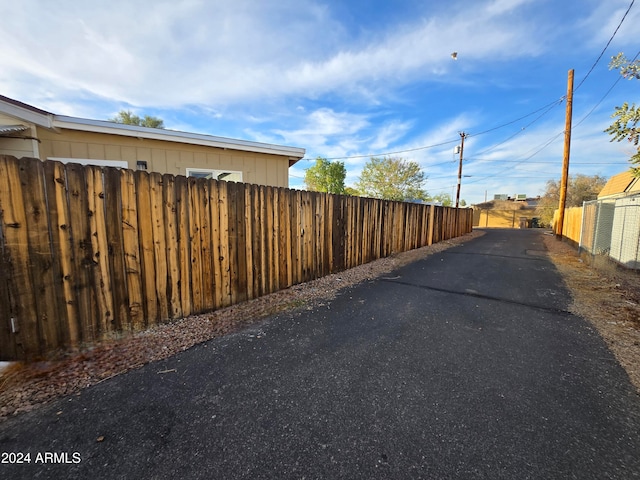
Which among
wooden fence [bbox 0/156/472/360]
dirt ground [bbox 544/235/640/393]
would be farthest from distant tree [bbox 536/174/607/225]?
wooden fence [bbox 0/156/472/360]

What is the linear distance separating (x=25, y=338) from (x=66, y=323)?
26 cm

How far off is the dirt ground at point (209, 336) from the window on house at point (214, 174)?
13.5ft

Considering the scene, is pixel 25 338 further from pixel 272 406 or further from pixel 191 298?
pixel 272 406

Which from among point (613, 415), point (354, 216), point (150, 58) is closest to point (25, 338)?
point (613, 415)

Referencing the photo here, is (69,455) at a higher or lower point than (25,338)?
lower

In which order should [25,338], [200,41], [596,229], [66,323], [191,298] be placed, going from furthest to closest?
1. [596,229]
2. [200,41]
3. [191,298]
4. [66,323]
5. [25,338]

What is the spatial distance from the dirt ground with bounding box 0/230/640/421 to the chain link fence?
750 mm

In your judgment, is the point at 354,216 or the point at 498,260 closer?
the point at 354,216

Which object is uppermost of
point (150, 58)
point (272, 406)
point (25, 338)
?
point (150, 58)

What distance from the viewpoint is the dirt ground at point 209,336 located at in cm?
201

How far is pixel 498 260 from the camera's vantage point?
7.71m

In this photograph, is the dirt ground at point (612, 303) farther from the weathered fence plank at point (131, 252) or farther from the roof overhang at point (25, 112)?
the roof overhang at point (25, 112)

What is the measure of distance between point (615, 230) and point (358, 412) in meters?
8.74

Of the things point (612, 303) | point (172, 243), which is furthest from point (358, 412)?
point (612, 303)
